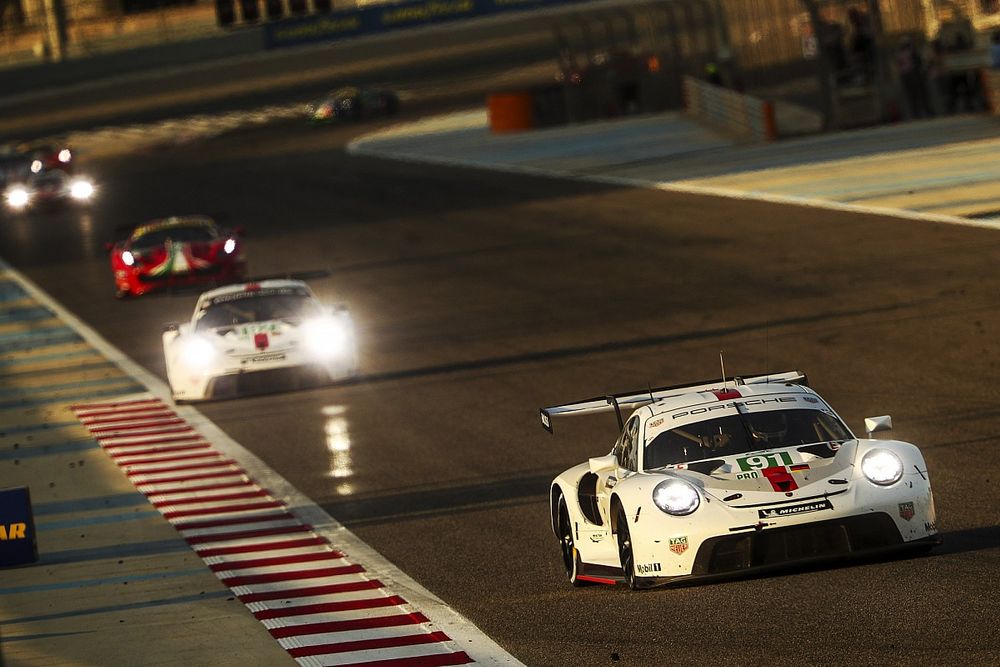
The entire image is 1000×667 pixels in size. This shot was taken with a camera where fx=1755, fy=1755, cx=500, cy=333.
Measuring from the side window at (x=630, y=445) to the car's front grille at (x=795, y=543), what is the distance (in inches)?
45.5

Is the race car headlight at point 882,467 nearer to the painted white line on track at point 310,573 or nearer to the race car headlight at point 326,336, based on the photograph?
the painted white line on track at point 310,573

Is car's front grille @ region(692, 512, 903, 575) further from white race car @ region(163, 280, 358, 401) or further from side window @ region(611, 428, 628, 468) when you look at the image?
white race car @ region(163, 280, 358, 401)

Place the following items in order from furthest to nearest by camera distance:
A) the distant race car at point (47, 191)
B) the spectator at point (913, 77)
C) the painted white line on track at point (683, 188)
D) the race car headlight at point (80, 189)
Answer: the race car headlight at point (80, 189), the distant race car at point (47, 191), the spectator at point (913, 77), the painted white line on track at point (683, 188)

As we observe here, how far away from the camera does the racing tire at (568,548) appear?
11.5 meters

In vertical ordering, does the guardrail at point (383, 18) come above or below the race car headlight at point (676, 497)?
above

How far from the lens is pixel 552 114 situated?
5822 cm

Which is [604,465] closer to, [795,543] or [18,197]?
[795,543]

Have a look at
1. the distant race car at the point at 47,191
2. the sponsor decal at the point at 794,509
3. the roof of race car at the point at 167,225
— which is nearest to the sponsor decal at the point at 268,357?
the roof of race car at the point at 167,225

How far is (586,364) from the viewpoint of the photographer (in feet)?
69.5

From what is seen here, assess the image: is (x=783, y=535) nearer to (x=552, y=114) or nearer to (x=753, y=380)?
(x=753, y=380)

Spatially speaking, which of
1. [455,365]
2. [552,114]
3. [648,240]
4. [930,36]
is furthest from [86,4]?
[455,365]

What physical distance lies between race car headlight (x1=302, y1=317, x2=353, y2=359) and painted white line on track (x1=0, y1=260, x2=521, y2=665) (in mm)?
1841

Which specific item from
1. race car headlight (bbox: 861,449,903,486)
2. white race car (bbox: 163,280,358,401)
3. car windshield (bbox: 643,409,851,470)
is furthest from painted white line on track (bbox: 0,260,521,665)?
race car headlight (bbox: 861,449,903,486)

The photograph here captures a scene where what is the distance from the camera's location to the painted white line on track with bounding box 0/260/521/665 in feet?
34.0
